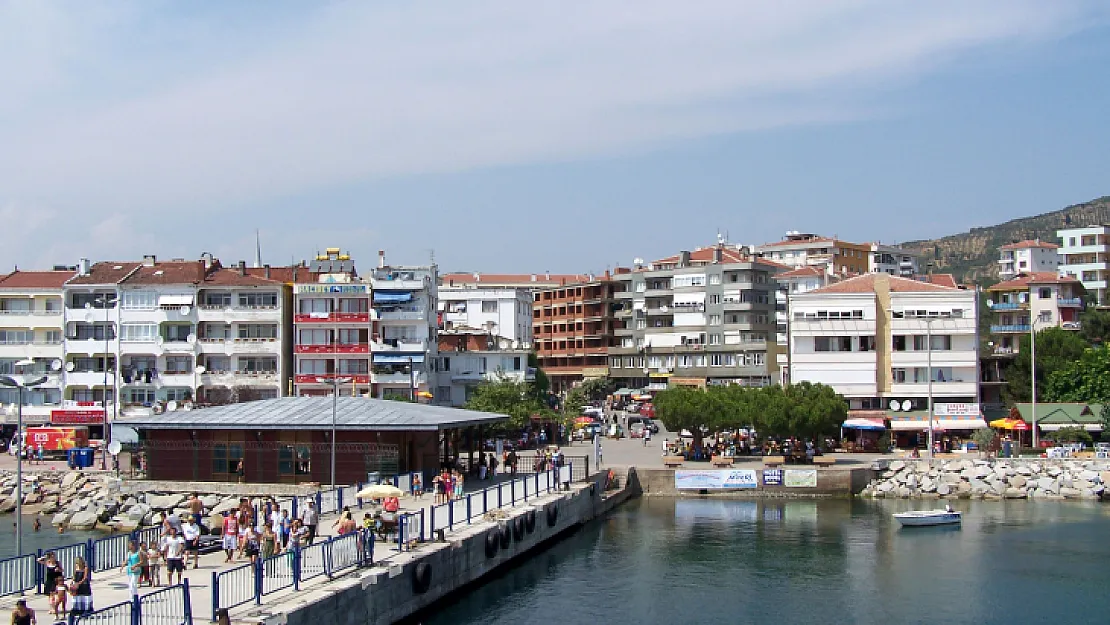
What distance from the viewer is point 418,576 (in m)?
33.2

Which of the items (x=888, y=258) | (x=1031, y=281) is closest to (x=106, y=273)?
(x=1031, y=281)

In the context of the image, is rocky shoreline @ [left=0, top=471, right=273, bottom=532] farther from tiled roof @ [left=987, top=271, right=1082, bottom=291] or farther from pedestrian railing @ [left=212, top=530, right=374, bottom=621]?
tiled roof @ [left=987, top=271, right=1082, bottom=291]

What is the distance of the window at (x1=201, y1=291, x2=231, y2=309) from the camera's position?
267ft

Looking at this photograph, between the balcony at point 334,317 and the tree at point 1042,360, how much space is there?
44976 millimetres

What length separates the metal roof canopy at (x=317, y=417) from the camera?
4897cm

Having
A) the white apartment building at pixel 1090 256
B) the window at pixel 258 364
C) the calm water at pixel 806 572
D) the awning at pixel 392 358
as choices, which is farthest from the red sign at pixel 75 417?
the white apartment building at pixel 1090 256

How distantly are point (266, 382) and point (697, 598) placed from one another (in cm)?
4911

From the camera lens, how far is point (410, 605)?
32875 mm

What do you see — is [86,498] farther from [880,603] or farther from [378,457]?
[880,603]

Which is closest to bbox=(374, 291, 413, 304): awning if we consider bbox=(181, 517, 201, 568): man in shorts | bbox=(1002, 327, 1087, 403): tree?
bbox=(1002, 327, 1087, 403): tree

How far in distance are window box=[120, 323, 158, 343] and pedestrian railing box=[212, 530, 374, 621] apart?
54.0 meters

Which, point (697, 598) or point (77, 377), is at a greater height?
point (77, 377)

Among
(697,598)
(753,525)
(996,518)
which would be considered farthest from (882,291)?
(697,598)

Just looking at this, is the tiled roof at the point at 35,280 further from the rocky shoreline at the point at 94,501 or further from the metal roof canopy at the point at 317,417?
the metal roof canopy at the point at 317,417
